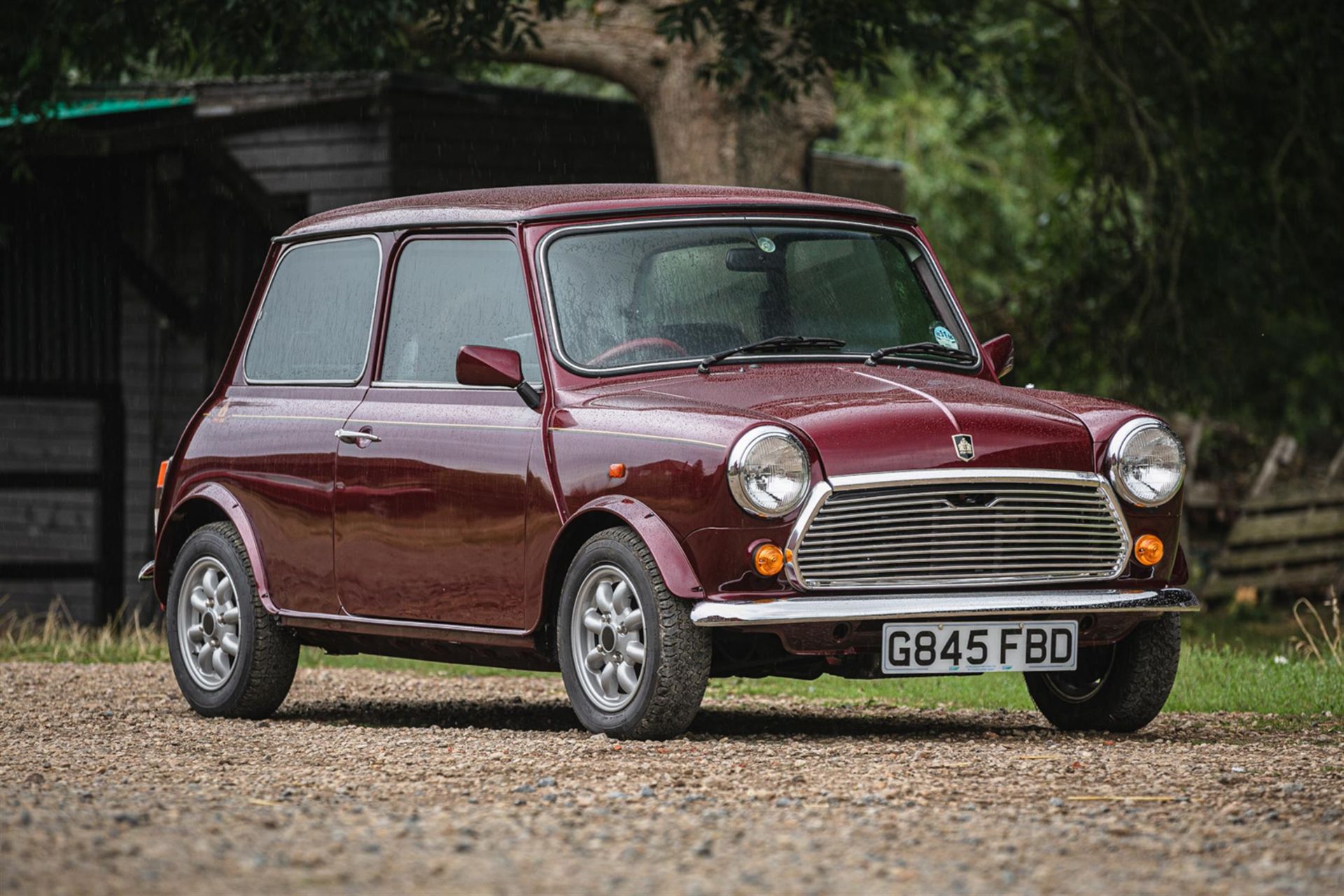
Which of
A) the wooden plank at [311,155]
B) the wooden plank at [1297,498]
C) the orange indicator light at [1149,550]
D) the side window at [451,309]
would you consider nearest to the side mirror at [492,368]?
the side window at [451,309]

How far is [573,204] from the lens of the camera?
8031 millimetres

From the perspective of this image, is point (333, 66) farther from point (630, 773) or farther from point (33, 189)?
point (630, 773)

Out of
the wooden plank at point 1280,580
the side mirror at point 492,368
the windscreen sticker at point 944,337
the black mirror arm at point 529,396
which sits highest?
the windscreen sticker at point 944,337

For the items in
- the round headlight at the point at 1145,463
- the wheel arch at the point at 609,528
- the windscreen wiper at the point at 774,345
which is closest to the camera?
the wheel arch at the point at 609,528

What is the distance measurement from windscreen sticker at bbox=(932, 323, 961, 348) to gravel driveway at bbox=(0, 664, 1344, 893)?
145 centimetres

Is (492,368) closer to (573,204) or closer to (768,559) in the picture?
(573,204)

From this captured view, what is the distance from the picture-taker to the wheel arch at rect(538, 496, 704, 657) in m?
6.96

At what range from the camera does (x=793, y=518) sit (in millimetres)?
6957

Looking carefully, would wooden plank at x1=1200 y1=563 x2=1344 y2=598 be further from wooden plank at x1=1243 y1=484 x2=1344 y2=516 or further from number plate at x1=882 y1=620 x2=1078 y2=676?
number plate at x1=882 y1=620 x2=1078 y2=676

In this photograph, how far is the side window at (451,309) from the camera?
800 centimetres

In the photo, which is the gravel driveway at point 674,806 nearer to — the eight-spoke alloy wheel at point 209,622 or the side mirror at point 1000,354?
the eight-spoke alloy wheel at point 209,622

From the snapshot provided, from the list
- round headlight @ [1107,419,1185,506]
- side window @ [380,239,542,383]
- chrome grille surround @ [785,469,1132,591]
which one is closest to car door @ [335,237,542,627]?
side window @ [380,239,542,383]

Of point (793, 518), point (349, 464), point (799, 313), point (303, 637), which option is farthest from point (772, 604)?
point (303, 637)

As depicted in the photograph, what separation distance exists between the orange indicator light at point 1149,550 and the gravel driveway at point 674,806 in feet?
2.07
